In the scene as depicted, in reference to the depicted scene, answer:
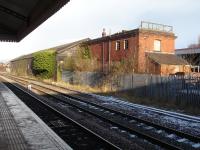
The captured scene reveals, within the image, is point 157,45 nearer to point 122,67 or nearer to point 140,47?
point 140,47

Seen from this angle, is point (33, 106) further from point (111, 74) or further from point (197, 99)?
point (111, 74)

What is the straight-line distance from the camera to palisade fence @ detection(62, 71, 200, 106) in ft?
69.1

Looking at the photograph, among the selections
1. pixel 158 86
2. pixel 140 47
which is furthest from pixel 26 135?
pixel 140 47

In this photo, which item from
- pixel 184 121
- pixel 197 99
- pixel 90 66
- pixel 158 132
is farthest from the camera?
pixel 90 66

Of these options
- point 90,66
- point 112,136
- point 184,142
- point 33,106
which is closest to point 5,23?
point 33,106

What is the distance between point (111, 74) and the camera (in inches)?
1320

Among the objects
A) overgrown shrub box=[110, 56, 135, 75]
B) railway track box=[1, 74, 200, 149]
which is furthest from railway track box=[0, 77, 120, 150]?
overgrown shrub box=[110, 56, 135, 75]

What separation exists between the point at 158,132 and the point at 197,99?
8.36 metres

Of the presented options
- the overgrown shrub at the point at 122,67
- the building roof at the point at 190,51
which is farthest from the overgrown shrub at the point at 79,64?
the building roof at the point at 190,51

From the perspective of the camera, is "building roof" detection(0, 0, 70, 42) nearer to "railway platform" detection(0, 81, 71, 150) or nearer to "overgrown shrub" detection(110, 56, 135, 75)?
"railway platform" detection(0, 81, 71, 150)

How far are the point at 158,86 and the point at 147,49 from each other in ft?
62.4

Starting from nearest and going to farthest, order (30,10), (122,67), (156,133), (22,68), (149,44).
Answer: (156,133), (30,10), (122,67), (149,44), (22,68)

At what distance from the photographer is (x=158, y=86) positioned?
24969mm

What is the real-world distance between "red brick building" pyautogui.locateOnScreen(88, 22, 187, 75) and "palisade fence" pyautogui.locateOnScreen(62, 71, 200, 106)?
20.0ft
